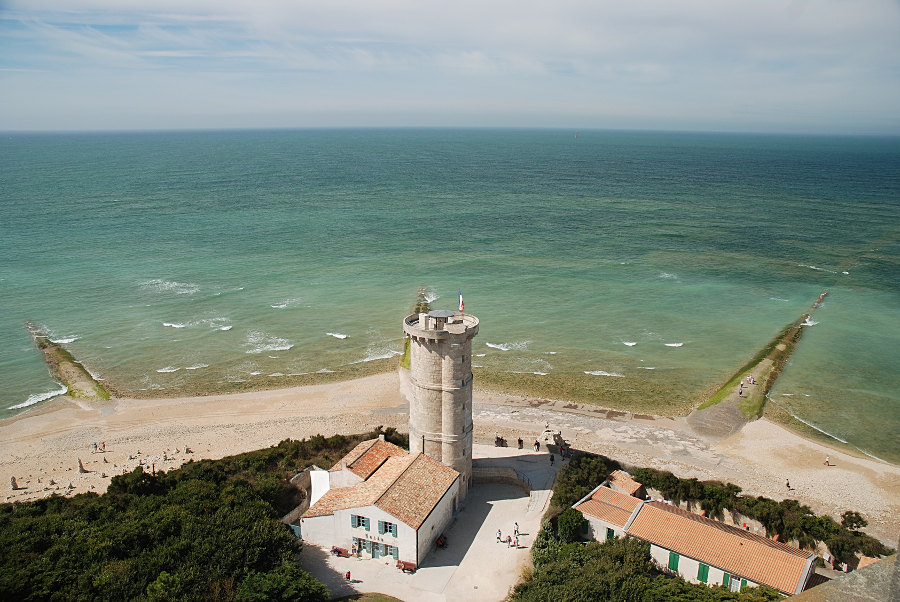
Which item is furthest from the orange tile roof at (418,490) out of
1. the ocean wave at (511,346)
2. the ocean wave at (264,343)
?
the ocean wave at (264,343)

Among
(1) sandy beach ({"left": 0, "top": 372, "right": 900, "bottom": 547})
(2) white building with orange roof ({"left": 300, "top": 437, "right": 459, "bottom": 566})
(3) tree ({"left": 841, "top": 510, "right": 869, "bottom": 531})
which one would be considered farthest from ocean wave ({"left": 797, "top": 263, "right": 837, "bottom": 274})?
(2) white building with orange roof ({"left": 300, "top": 437, "right": 459, "bottom": 566})

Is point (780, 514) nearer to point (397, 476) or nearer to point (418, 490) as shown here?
point (418, 490)

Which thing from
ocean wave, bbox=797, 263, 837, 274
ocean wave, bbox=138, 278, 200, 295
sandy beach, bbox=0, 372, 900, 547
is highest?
ocean wave, bbox=797, 263, 837, 274

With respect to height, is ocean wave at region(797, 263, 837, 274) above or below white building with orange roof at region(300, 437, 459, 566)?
above

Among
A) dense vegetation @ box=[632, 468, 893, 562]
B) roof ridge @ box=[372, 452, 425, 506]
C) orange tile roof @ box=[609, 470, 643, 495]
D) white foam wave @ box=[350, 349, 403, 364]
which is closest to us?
roof ridge @ box=[372, 452, 425, 506]

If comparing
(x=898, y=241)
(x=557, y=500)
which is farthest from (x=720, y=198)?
(x=557, y=500)

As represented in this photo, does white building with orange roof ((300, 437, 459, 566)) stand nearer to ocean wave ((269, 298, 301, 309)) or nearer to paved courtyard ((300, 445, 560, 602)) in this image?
paved courtyard ((300, 445, 560, 602))

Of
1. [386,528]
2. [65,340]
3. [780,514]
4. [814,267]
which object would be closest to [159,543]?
[386,528]

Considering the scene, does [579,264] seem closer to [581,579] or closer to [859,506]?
[859,506]
